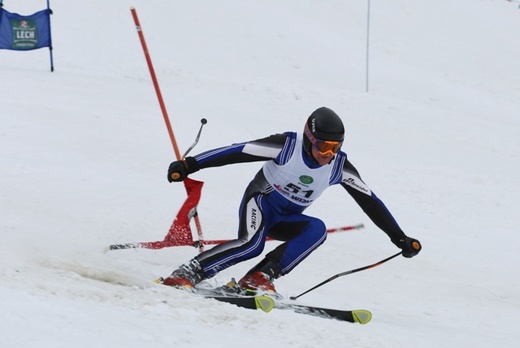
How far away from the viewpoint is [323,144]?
526cm

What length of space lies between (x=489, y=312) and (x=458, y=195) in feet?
13.5

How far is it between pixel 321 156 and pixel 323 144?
124mm

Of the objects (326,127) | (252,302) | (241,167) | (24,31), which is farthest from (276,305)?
(24,31)

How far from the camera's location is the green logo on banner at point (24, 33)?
13.1m

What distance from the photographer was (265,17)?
2056 centimetres

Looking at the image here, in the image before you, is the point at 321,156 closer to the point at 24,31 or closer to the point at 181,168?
the point at 181,168

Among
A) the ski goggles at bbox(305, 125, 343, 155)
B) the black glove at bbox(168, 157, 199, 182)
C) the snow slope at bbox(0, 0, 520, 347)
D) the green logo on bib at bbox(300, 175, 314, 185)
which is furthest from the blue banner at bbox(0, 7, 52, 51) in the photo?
the ski goggles at bbox(305, 125, 343, 155)

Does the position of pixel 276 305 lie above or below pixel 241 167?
above

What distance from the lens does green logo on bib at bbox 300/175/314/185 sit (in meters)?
5.50

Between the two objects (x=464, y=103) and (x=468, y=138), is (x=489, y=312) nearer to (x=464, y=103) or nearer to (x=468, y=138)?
(x=468, y=138)

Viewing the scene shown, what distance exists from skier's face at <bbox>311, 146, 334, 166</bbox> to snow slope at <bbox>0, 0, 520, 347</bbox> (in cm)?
113

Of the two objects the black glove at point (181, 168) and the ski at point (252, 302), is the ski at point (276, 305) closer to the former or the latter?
the ski at point (252, 302)

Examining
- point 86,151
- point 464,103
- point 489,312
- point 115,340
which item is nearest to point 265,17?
point 464,103

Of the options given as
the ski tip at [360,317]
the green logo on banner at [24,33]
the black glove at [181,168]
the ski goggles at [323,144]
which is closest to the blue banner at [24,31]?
the green logo on banner at [24,33]
